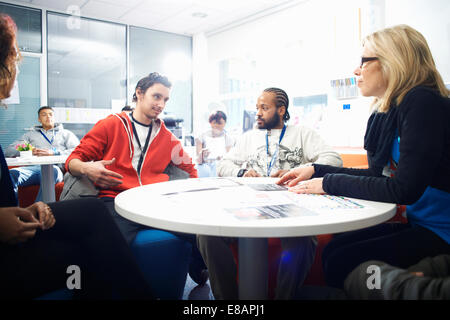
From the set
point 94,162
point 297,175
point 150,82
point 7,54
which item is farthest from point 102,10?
point 297,175

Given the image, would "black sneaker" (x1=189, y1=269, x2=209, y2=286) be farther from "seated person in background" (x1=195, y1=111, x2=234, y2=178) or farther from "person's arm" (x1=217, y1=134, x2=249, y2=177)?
"seated person in background" (x1=195, y1=111, x2=234, y2=178)

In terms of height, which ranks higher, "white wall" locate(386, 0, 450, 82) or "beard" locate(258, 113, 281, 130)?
"white wall" locate(386, 0, 450, 82)

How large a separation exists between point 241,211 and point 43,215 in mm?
609

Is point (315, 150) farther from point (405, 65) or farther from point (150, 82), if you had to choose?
point (150, 82)

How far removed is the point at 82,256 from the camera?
1.02 m

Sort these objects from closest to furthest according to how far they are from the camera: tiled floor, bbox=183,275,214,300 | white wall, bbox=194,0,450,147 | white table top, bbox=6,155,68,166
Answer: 1. tiled floor, bbox=183,275,214,300
2. white table top, bbox=6,155,68,166
3. white wall, bbox=194,0,450,147

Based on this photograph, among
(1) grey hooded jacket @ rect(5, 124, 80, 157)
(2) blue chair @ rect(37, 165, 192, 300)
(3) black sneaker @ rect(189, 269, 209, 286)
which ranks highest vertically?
(1) grey hooded jacket @ rect(5, 124, 80, 157)

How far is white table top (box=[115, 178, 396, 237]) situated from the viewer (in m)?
0.79

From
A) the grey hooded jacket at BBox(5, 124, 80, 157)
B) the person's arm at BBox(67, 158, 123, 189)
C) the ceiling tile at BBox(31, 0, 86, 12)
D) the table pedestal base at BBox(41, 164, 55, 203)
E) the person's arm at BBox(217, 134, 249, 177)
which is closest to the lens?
the person's arm at BBox(67, 158, 123, 189)

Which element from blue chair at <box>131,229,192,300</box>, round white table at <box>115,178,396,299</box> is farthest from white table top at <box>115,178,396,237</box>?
blue chair at <box>131,229,192,300</box>

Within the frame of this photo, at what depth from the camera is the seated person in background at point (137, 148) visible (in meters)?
1.76

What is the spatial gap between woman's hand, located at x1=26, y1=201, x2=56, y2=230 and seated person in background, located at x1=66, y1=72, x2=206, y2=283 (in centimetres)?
56
